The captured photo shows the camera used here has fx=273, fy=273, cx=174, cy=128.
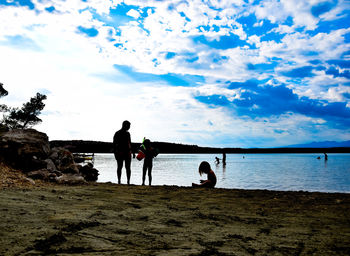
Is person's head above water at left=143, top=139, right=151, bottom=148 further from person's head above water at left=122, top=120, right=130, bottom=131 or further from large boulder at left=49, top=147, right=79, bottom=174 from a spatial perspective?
large boulder at left=49, top=147, right=79, bottom=174

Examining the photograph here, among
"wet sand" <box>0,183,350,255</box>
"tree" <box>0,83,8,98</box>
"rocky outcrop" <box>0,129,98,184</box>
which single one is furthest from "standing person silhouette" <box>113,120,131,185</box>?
"tree" <box>0,83,8,98</box>

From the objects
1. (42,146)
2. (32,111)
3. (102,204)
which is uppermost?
(32,111)

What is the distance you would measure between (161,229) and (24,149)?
956 centimetres

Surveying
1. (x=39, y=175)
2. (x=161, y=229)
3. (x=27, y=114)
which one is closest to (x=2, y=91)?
(x=27, y=114)

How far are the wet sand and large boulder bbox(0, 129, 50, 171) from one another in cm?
610

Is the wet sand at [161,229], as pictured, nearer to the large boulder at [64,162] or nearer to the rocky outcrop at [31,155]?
the rocky outcrop at [31,155]

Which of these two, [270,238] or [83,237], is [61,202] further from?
[270,238]

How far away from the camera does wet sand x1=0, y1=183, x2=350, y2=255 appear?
9.46ft

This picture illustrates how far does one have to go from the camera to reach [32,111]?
157 feet

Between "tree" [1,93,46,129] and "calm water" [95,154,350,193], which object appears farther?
"tree" [1,93,46,129]

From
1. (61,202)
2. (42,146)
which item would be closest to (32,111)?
(42,146)

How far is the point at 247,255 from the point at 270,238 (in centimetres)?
86

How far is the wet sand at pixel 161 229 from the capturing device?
2.88m

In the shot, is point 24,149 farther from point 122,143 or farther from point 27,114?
point 27,114
